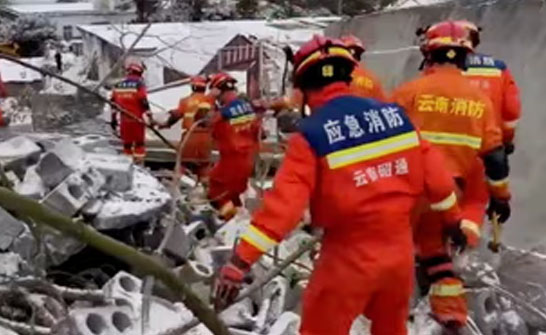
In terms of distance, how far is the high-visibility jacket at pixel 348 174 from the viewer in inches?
149

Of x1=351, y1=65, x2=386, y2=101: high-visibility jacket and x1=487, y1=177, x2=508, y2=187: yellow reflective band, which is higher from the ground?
x1=351, y1=65, x2=386, y2=101: high-visibility jacket

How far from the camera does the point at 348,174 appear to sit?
396cm

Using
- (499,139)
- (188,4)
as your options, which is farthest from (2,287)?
(188,4)

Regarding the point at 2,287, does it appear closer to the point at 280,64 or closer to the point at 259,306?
the point at 259,306

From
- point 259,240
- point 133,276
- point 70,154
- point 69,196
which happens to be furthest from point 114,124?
point 259,240

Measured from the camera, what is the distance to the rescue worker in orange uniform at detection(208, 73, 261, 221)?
967cm

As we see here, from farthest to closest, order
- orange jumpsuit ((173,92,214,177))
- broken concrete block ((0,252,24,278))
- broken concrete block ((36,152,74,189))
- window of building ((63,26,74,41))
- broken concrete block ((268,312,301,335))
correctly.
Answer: window of building ((63,26,74,41)), orange jumpsuit ((173,92,214,177)), broken concrete block ((36,152,74,189)), broken concrete block ((0,252,24,278)), broken concrete block ((268,312,301,335))

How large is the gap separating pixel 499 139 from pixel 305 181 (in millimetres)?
1536

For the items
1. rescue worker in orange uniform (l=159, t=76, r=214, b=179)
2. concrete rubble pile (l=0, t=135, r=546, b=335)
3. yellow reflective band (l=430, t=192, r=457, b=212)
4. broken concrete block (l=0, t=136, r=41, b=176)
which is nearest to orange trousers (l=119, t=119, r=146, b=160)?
rescue worker in orange uniform (l=159, t=76, r=214, b=179)

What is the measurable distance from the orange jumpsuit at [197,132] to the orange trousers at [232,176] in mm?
661

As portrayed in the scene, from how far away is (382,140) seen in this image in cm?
401

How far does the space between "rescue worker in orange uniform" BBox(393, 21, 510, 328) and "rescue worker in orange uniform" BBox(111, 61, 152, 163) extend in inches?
287

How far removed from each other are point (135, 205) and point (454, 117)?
2265mm

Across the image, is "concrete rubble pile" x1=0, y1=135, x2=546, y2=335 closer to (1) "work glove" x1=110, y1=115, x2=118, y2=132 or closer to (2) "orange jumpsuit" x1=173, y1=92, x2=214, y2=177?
(2) "orange jumpsuit" x1=173, y1=92, x2=214, y2=177
